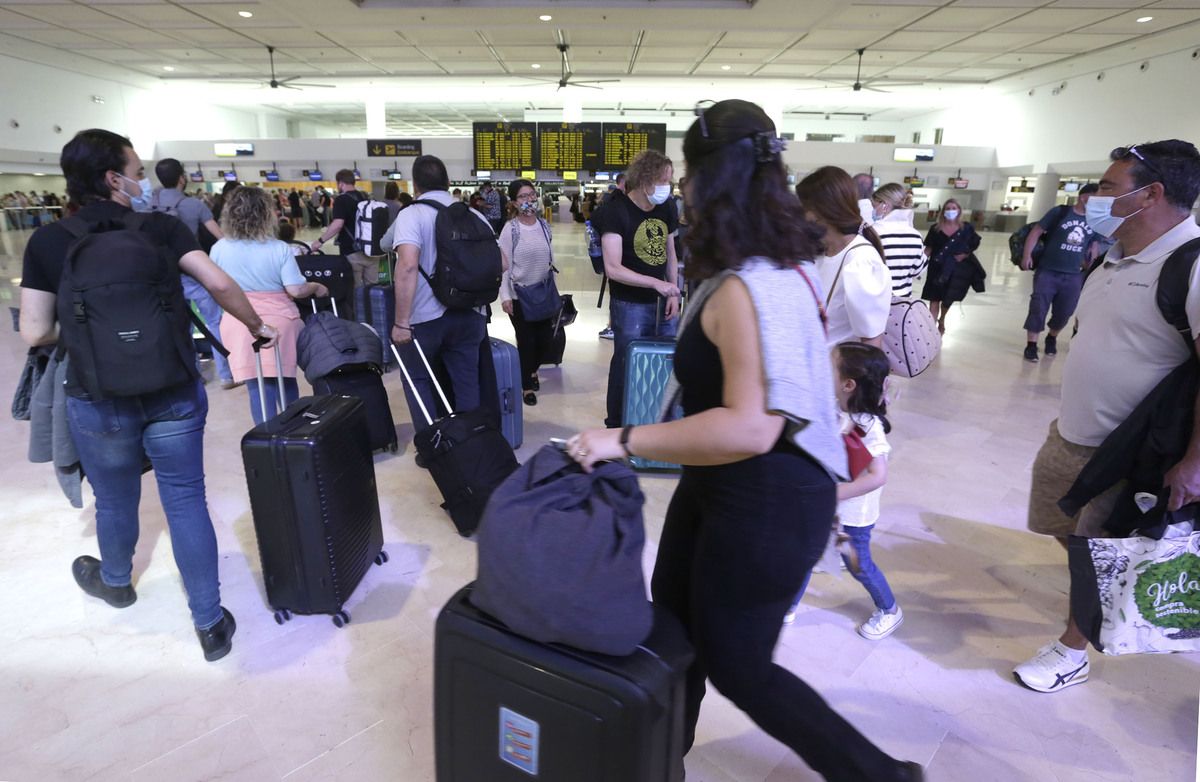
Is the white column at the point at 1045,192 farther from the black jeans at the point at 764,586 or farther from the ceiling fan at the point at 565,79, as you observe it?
the black jeans at the point at 764,586

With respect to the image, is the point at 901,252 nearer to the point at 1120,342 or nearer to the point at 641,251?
the point at 641,251

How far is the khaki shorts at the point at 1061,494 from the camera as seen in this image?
1994 millimetres

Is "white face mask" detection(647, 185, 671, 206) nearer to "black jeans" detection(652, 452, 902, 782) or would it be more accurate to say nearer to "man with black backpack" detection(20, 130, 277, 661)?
"man with black backpack" detection(20, 130, 277, 661)

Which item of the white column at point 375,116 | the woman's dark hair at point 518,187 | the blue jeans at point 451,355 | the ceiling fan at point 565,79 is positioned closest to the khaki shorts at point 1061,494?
the blue jeans at point 451,355

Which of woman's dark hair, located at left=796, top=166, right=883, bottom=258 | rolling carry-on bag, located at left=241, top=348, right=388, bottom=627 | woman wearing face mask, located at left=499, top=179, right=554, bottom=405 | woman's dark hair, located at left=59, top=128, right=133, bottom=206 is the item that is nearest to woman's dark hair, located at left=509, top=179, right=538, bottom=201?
woman wearing face mask, located at left=499, top=179, right=554, bottom=405

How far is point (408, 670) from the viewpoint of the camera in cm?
208

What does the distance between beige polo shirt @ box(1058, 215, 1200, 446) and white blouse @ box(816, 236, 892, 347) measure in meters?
0.57

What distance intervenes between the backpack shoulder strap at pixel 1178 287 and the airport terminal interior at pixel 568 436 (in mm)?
360

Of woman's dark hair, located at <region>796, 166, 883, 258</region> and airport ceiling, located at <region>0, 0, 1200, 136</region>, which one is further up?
airport ceiling, located at <region>0, 0, 1200, 136</region>

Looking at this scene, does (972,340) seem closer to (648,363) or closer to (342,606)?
(648,363)

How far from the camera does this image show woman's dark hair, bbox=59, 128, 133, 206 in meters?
1.81

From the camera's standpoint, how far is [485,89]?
60.1 feet

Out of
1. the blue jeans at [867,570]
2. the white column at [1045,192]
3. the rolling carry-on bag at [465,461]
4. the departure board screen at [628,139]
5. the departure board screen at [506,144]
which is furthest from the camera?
the white column at [1045,192]

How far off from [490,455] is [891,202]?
396 cm
